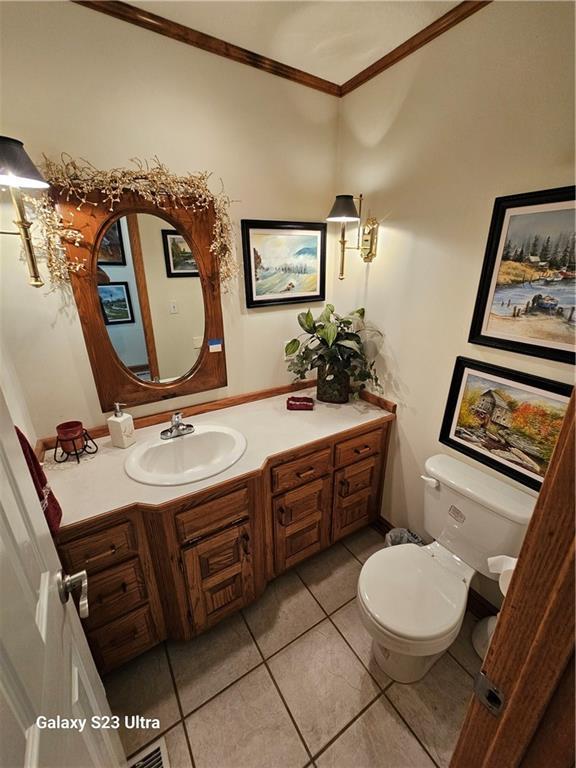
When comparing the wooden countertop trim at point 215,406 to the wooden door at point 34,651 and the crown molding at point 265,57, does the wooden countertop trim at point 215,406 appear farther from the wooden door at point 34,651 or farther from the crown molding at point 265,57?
the crown molding at point 265,57

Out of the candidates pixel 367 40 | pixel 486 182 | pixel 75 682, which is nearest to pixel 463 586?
pixel 75 682

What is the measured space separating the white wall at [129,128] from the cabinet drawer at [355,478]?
795 mm

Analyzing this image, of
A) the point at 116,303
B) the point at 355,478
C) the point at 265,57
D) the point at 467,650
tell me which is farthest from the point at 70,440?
the point at 467,650

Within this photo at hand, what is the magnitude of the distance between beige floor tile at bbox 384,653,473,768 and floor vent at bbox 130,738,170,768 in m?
0.85

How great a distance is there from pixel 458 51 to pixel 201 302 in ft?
4.66

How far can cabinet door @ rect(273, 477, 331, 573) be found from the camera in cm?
159

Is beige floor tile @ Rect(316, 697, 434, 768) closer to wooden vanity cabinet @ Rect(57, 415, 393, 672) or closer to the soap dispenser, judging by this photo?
wooden vanity cabinet @ Rect(57, 415, 393, 672)

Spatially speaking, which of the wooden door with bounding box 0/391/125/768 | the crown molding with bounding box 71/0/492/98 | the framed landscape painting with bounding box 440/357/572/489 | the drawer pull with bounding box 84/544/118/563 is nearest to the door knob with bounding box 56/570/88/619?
the wooden door with bounding box 0/391/125/768

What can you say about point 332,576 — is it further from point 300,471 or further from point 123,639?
point 123,639

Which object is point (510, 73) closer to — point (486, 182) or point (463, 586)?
point (486, 182)

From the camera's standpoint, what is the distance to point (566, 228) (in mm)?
1072

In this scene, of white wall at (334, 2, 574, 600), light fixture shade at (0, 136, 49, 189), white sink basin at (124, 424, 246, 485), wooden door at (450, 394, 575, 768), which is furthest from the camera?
white sink basin at (124, 424, 246, 485)

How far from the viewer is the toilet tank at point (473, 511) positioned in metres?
1.26

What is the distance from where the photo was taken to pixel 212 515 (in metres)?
1.31
